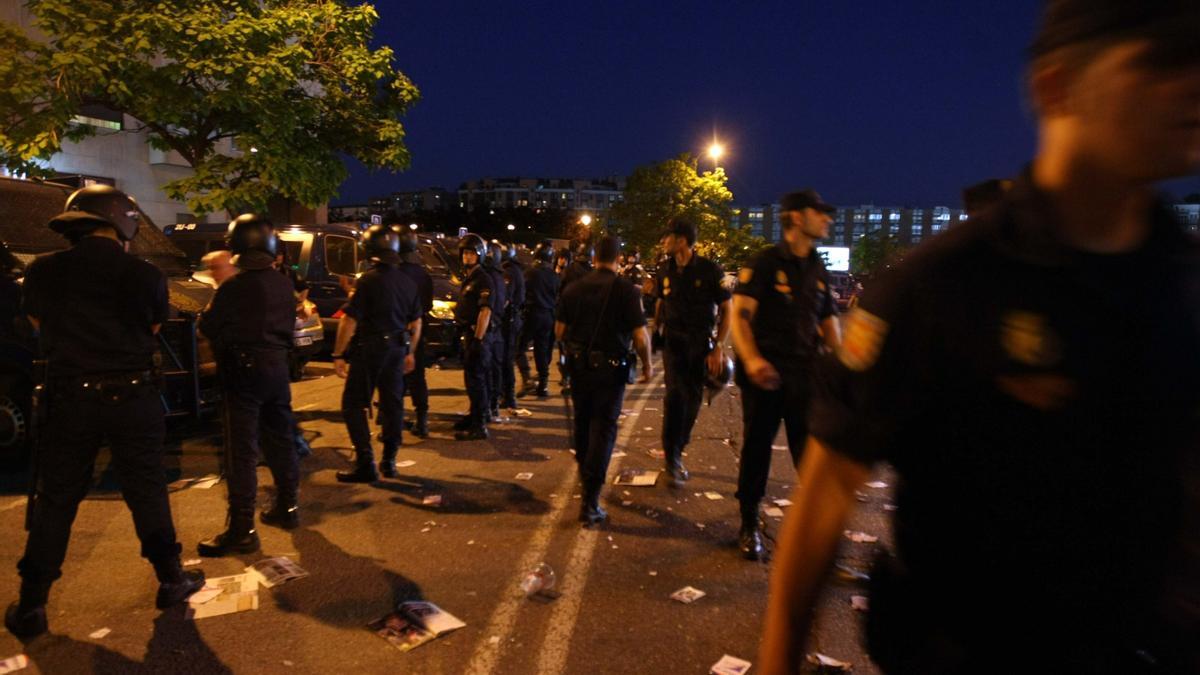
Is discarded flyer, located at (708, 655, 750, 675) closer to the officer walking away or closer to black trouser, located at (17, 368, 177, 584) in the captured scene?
the officer walking away

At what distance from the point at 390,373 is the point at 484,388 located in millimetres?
1883

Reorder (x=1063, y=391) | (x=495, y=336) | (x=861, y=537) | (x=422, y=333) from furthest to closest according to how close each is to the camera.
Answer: (x=495, y=336), (x=422, y=333), (x=861, y=537), (x=1063, y=391)

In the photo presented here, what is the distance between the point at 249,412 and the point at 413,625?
1.95m

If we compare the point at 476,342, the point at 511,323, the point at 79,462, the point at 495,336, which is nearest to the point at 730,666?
the point at 79,462

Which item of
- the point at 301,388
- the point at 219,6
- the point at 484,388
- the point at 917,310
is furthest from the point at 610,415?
the point at 219,6

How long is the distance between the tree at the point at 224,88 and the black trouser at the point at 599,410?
11.3 metres

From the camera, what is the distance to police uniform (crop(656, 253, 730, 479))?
→ 6520 millimetres

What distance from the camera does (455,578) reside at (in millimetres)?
4523

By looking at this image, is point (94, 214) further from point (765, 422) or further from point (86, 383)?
point (765, 422)

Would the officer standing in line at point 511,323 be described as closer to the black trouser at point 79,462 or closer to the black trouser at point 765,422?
the black trouser at point 765,422

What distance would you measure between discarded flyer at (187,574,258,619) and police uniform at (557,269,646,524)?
7.17ft

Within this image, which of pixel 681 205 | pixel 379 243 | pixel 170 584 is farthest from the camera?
pixel 681 205

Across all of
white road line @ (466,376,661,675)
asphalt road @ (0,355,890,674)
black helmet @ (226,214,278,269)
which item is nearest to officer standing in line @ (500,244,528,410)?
asphalt road @ (0,355,890,674)

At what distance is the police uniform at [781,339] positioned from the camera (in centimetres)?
462
